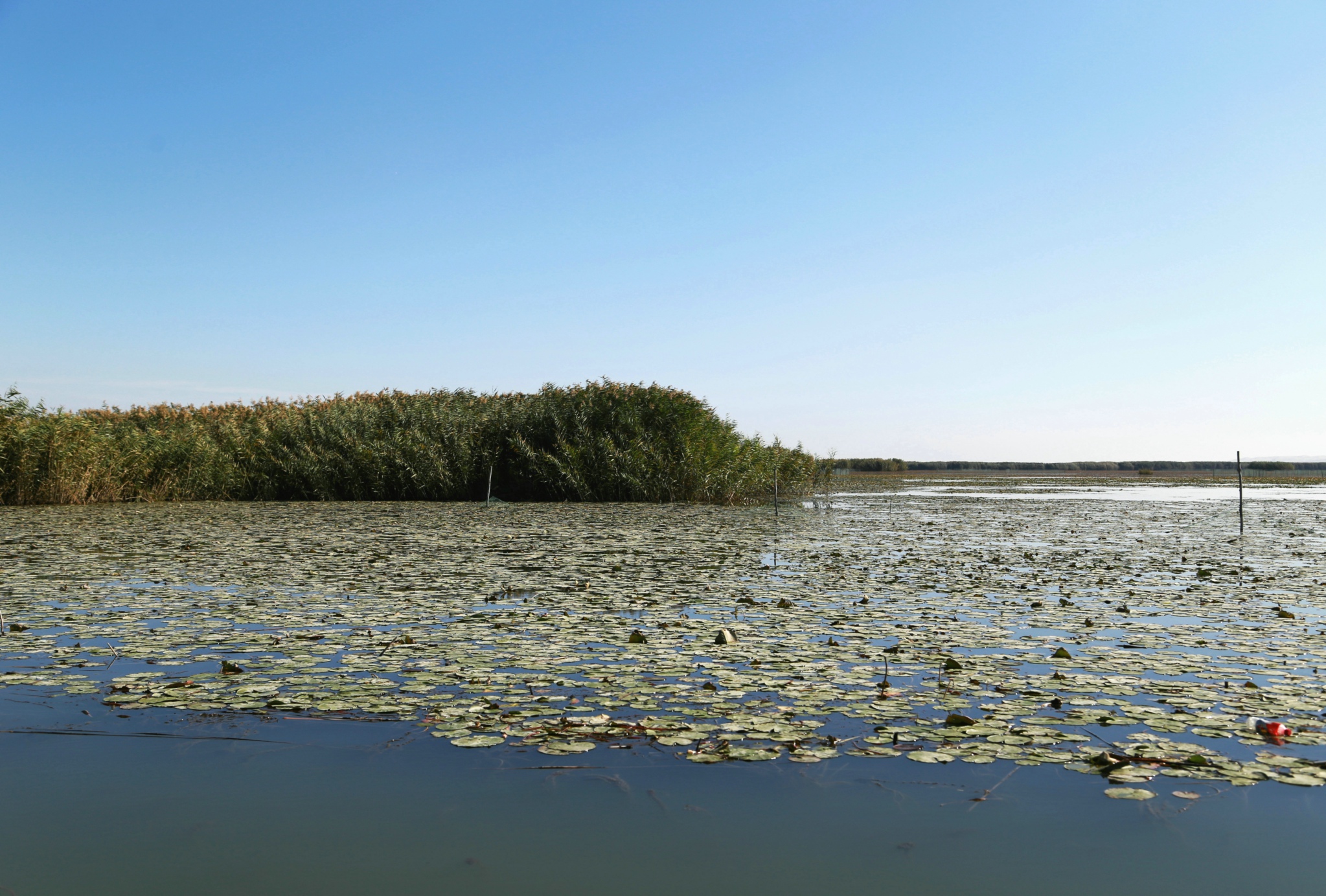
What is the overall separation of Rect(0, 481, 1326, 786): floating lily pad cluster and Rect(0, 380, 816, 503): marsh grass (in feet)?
30.4

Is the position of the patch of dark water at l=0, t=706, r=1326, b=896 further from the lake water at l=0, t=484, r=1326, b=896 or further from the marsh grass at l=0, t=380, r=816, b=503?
the marsh grass at l=0, t=380, r=816, b=503

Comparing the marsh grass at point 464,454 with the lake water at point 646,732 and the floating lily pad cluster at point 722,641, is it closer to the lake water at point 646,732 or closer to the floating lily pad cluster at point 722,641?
the floating lily pad cluster at point 722,641

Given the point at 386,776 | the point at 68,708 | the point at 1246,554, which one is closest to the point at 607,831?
the point at 386,776

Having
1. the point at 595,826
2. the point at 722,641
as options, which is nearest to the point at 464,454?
the point at 722,641

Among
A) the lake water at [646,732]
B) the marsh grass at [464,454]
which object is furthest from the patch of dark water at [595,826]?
the marsh grass at [464,454]

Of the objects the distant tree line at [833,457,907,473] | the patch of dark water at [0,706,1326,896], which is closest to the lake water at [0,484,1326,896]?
the patch of dark water at [0,706,1326,896]

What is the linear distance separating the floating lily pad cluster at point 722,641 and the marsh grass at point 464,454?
9.28 metres

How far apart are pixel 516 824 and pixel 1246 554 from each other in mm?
11228

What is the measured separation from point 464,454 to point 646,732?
19.6 metres

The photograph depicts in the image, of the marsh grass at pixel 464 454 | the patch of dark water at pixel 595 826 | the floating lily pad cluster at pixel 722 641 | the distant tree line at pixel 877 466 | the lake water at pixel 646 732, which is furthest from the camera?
the distant tree line at pixel 877 466

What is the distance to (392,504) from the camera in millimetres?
20641

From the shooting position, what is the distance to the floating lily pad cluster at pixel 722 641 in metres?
3.94

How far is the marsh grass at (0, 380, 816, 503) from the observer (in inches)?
853

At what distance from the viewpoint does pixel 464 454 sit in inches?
900
